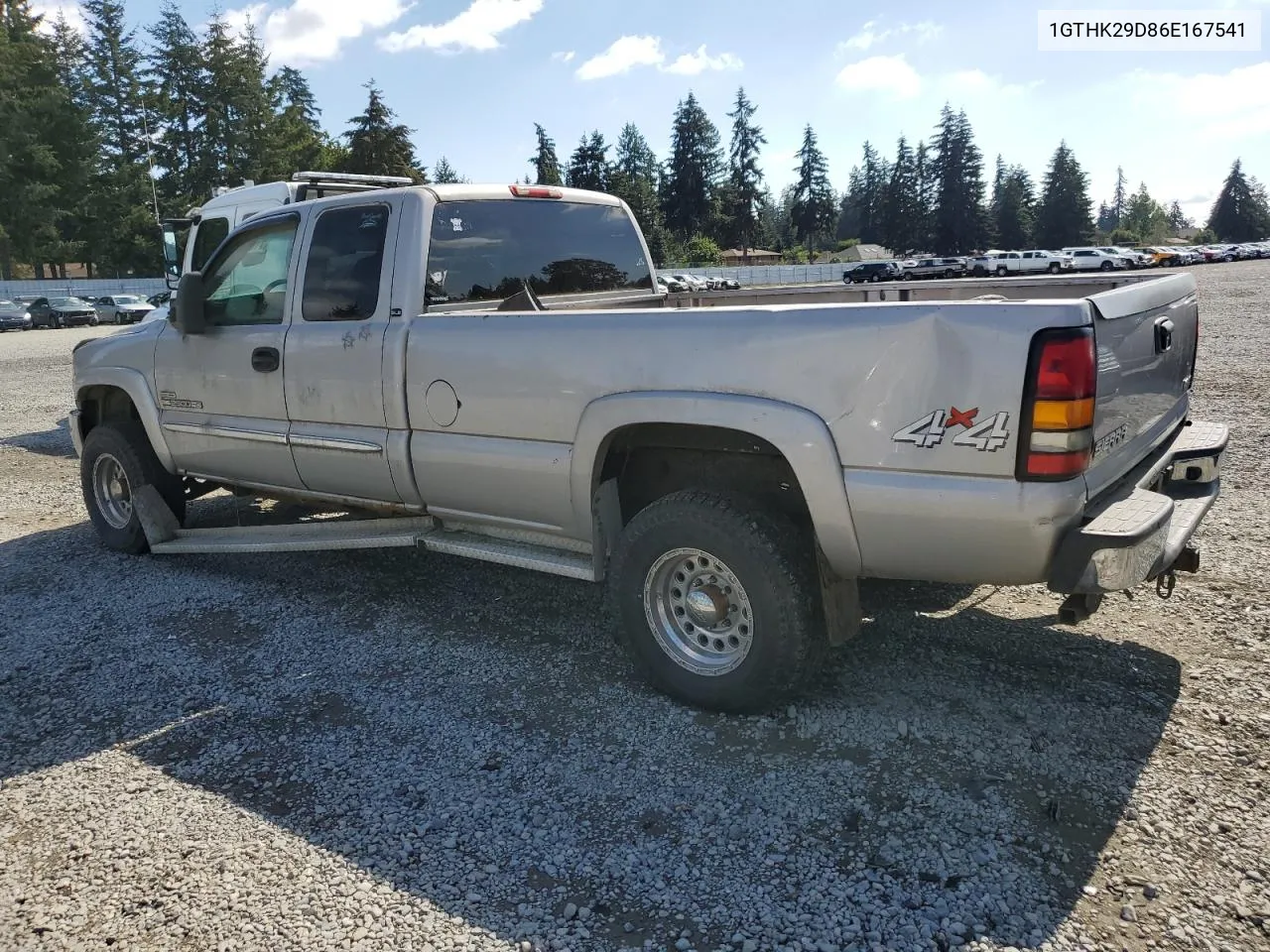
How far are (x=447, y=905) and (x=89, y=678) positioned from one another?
8.53 ft

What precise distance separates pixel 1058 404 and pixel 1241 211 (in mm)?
119489

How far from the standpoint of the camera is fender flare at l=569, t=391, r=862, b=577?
3164mm

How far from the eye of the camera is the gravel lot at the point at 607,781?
2.60 metres

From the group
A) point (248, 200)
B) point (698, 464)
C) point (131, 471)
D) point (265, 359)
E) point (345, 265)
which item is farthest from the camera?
point (248, 200)

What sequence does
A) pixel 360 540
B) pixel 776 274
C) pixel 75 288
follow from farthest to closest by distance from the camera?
1. pixel 776 274
2. pixel 75 288
3. pixel 360 540

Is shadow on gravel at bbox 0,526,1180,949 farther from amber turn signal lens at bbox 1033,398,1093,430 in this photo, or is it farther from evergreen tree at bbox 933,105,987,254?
evergreen tree at bbox 933,105,987,254

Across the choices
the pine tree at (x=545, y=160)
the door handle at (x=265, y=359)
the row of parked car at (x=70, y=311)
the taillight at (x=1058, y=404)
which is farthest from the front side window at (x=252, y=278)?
the pine tree at (x=545, y=160)

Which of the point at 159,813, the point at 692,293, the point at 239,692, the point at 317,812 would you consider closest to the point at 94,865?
the point at 159,813

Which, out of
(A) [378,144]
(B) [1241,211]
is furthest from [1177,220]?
(A) [378,144]

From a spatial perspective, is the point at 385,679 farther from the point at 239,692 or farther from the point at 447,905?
the point at 447,905

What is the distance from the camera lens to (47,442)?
36.6ft

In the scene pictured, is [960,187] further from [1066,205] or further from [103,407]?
[103,407]

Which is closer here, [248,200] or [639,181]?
[248,200]

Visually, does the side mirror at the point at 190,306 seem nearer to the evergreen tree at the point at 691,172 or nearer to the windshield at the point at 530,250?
the windshield at the point at 530,250
